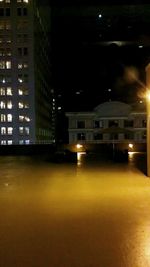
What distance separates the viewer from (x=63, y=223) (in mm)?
7836

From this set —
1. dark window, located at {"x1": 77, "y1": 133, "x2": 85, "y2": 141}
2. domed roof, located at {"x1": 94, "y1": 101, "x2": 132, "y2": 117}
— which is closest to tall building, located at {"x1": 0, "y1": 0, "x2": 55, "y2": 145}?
dark window, located at {"x1": 77, "y1": 133, "x2": 85, "y2": 141}

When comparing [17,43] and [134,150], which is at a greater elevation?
[17,43]

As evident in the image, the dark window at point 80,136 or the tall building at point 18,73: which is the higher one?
the tall building at point 18,73

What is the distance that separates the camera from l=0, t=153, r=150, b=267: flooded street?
218 inches

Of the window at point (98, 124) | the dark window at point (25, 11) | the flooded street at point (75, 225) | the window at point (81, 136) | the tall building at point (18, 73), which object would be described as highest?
the dark window at point (25, 11)

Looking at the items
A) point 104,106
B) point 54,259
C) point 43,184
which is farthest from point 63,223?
point 104,106

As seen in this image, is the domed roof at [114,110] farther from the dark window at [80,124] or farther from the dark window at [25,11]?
the dark window at [25,11]

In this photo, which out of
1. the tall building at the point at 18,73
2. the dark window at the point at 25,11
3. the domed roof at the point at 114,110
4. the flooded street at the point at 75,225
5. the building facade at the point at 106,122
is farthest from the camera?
the dark window at the point at 25,11

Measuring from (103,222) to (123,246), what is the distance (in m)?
1.85

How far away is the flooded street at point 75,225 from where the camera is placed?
18.2 ft

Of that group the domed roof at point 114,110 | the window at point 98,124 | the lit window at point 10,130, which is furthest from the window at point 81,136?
the lit window at point 10,130

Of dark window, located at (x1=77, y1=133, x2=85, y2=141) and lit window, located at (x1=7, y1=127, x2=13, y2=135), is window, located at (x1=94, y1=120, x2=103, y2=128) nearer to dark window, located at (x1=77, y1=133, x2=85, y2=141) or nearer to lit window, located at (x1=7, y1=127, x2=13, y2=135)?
dark window, located at (x1=77, y1=133, x2=85, y2=141)

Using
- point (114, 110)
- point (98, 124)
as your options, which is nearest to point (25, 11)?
point (98, 124)

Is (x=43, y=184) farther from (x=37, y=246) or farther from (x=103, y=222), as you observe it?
(x=37, y=246)
